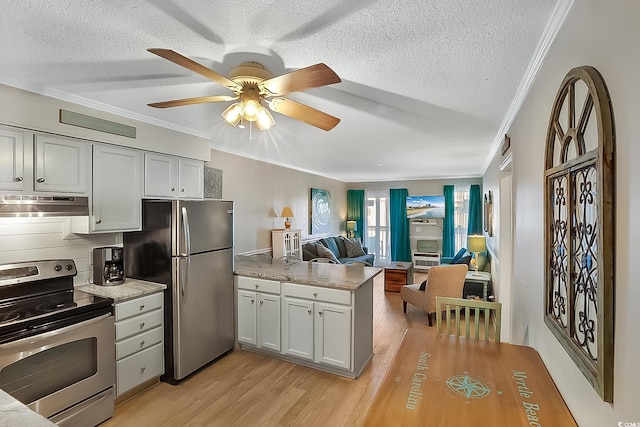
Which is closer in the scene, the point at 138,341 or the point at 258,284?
the point at 138,341

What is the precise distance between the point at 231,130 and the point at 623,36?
3116 millimetres

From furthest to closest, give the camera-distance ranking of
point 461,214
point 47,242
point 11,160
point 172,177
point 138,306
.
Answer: point 461,214 → point 172,177 → point 138,306 → point 47,242 → point 11,160

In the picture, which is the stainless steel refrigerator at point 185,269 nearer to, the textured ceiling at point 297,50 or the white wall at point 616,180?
the textured ceiling at point 297,50

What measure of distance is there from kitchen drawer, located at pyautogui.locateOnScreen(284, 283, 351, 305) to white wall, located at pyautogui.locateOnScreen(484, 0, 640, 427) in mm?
1468

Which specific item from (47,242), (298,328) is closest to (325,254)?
(298,328)

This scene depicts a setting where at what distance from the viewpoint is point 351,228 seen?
863 cm

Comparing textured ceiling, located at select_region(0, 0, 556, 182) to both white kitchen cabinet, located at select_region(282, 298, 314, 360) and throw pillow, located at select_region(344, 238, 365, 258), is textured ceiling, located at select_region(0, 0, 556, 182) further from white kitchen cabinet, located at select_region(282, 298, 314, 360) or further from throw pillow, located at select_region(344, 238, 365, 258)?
throw pillow, located at select_region(344, 238, 365, 258)

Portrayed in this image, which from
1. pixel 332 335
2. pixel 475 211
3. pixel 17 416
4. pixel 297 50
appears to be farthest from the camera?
pixel 475 211

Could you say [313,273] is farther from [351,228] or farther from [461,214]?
[461,214]

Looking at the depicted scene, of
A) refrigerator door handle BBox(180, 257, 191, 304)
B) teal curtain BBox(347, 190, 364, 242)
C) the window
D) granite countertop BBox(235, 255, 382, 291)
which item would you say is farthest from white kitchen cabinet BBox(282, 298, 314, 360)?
the window

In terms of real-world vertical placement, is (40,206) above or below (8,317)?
above

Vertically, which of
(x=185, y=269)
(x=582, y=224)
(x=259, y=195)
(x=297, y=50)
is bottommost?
(x=185, y=269)

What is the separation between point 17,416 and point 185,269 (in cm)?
186

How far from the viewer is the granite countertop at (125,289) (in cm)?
250
